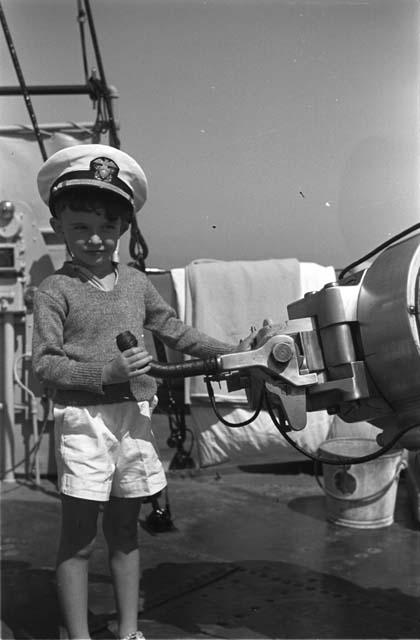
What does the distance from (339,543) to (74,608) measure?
1211 mm

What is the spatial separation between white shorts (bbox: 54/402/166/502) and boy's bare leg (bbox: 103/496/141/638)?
7 cm

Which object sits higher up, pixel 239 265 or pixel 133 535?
pixel 239 265

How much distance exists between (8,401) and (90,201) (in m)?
2.15

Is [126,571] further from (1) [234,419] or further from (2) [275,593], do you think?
(1) [234,419]

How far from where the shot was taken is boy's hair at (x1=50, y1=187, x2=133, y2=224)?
182 cm

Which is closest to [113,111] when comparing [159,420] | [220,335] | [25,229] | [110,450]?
[25,229]

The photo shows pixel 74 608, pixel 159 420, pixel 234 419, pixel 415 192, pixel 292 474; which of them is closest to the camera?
pixel 74 608

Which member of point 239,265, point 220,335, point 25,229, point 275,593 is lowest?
point 275,593

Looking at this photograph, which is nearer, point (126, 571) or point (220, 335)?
point (126, 571)

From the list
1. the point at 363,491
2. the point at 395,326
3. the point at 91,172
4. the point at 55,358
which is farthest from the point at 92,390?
the point at 363,491

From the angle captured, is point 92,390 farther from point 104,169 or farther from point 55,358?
point 104,169

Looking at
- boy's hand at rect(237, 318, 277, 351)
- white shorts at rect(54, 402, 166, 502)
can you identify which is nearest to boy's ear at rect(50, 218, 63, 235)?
white shorts at rect(54, 402, 166, 502)

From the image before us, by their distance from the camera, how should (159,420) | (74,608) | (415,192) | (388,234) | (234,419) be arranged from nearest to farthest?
(74,608) → (415,192) → (388,234) → (234,419) → (159,420)

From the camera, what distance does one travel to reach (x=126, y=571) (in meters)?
1.88
